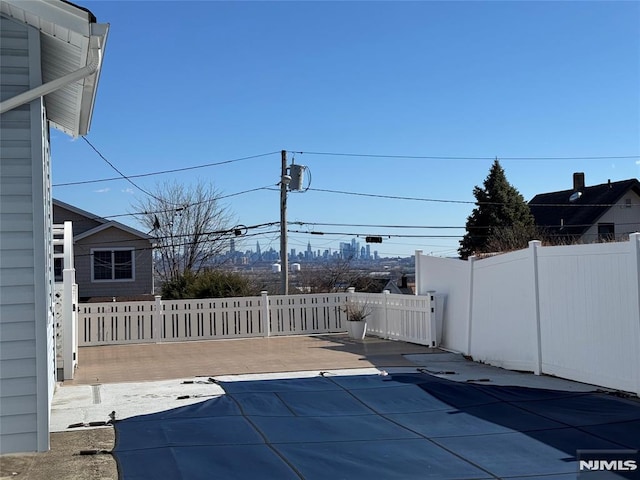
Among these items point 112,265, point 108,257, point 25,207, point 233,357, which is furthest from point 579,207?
point 25,207

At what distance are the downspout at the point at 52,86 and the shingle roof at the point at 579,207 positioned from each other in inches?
1210

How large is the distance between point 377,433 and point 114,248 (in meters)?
24.6

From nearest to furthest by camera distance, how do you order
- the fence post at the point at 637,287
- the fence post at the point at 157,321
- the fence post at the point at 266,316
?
the fence post at the point at 637,287
the fence post at the point at 157,321
the fence post at the point at 266,316

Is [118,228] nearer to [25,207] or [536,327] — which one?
[536,327]

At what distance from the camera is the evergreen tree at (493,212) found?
34.2 m

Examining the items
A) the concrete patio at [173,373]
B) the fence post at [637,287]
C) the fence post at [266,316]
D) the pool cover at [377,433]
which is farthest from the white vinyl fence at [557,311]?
the fence post at [266,316]

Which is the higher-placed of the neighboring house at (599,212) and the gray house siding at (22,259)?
the neighboring house at (599,212)

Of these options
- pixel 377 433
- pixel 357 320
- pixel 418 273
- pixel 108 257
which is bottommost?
pixel 377 433

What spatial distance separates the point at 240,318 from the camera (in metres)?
14.9

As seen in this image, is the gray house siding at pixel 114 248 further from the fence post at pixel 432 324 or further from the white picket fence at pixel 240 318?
the fence post at pixel 432 324

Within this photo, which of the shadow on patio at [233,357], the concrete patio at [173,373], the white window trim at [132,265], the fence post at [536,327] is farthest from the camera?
the white window trim at [132,265]

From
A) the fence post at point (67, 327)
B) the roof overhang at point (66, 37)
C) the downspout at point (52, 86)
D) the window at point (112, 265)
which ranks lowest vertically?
the fence post at point (67, 327)

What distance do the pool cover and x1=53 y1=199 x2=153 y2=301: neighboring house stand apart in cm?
2182

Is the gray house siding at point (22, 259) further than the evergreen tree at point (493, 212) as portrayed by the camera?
No
